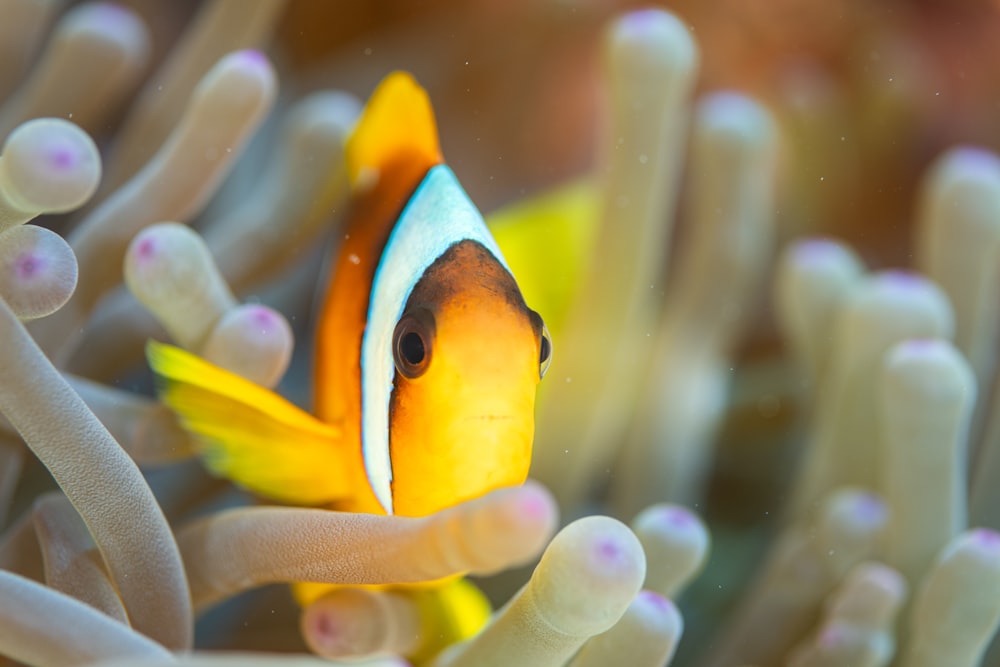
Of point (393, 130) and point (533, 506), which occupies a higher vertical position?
point (393, 130)

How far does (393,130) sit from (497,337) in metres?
0.27

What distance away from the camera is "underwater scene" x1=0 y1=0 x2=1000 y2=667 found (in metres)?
0.51

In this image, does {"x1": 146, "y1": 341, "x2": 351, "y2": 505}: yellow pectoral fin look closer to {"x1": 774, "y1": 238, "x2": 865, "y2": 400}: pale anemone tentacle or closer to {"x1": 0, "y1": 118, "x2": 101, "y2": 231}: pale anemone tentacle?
{"x1": 0, "y1": 118, "x2": 101, "y2": 231}: pale anemone tentacle

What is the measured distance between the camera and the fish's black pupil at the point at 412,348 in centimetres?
50

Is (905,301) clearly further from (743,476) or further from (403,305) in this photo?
(403,305)

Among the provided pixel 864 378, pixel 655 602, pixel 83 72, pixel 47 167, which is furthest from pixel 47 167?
pixel 864 378

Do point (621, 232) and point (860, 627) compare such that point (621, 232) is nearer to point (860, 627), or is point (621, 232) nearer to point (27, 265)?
point (860, 627)

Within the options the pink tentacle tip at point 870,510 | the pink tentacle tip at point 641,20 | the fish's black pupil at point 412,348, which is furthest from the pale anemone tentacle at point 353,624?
the pink tentacle tip at point 641,20

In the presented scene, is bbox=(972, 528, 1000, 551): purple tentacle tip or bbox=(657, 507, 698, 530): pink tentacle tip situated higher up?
bbox=(972, 528, 1000, 551): purple tentacle tip

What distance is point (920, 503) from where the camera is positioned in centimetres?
87

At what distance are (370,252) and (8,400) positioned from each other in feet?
0.72

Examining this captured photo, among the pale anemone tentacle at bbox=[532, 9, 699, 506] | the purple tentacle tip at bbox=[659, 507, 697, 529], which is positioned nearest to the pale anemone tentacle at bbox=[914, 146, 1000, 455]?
the pale anemone tentacle at bbox=[532, 9, 699, 506]

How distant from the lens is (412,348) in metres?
0.50

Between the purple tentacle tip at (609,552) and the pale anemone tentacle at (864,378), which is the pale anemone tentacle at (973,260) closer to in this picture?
the pale anemone tentacle at (864,378)
